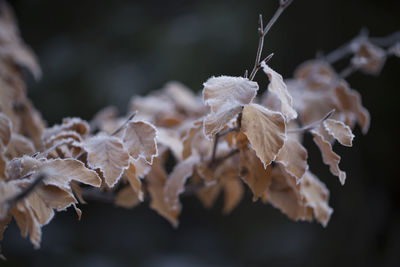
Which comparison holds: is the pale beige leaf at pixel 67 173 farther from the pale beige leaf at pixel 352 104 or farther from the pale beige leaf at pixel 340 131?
the pale beige leaf at pixel 352 104

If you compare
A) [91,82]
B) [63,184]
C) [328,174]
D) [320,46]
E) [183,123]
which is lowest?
[328,174]

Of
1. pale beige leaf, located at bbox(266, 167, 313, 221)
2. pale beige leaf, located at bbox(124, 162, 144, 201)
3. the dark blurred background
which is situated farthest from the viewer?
the dark blurred background

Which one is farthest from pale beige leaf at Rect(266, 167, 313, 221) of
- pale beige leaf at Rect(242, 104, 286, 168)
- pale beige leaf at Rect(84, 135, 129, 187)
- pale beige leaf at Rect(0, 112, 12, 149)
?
pale beige leaf at Rect(0, 112, 12, 149)

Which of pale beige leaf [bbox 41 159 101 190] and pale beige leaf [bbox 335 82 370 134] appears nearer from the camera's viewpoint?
pale beige leaf [bbox 41 159 101 190]

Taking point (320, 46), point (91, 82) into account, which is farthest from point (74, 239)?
point (320, 46)

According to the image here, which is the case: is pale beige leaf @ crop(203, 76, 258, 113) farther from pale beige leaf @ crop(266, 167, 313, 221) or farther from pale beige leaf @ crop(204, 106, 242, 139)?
pale beige leaf @ crop(266, 167, 313, 221)

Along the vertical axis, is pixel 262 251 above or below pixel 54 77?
below

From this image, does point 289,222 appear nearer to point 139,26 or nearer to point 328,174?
point 328,174
